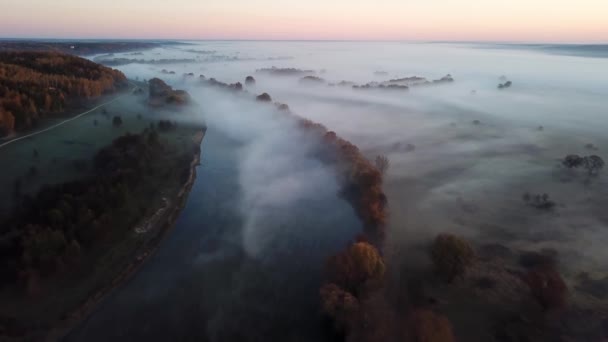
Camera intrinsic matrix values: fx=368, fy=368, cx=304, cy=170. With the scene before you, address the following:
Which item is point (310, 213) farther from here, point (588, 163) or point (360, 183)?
point (588, 163)

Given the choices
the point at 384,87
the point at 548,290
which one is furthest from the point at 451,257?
the point at 384,87

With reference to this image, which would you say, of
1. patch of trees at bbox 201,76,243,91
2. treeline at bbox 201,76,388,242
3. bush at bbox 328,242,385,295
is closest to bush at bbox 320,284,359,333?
bush at bbox 328,242,385,295

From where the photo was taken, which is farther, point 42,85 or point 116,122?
point 42,85

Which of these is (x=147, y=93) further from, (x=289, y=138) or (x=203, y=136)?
(x=289, y=138)

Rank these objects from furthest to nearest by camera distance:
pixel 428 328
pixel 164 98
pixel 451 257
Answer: pixel 164 98, pixel 451 257, pixel 428 328

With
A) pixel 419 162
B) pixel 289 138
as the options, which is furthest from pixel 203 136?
pixel 419 162
